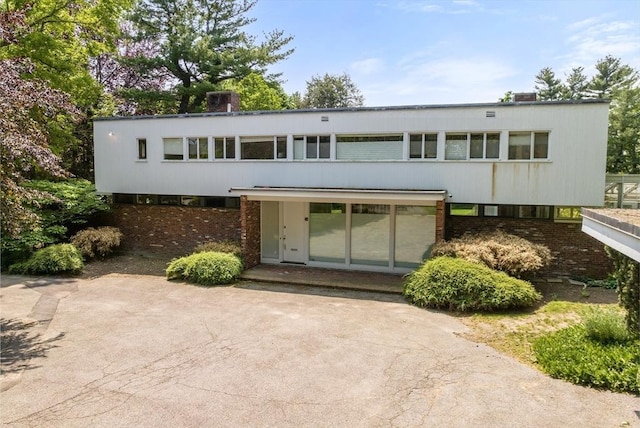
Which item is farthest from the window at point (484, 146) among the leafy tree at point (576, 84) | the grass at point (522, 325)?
the leafy tree at point (576, 84)

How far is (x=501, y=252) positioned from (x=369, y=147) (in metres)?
5.05

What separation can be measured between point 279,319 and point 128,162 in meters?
10.1

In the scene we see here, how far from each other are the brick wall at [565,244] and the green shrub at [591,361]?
5107 millimetres

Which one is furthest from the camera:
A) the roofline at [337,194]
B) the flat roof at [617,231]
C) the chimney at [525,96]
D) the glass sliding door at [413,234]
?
the chimney at [525,96]

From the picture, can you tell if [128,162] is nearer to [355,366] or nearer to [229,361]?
[229,361]

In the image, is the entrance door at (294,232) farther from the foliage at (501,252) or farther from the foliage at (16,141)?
the foliage at (16,141)

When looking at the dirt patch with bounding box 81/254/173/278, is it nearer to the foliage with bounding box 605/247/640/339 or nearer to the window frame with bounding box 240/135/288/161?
the window frame with bounding box 240/135/288/161

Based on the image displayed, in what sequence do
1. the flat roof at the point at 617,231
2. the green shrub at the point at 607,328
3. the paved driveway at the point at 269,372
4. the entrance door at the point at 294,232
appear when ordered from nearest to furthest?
1. the flat roof at the point at 617,231
2. the paved driveway at the point at 269,372
3. the green shrub at the point at 607,328
4. the entrance door at the point at 294,232

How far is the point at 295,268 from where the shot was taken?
1375 centimetres

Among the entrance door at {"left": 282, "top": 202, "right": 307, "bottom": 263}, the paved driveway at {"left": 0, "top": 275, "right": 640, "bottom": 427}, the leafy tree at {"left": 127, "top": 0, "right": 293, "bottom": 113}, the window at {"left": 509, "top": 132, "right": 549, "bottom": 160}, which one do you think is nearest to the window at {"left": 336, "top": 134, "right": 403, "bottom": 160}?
the entrance door at {"left": 282, "top": 202, "right": 307, "bottom": 263}

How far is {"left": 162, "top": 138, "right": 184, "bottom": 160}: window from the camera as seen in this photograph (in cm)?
1505

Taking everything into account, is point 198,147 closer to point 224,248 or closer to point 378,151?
point 224,248

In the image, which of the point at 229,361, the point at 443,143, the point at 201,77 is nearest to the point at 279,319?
the point at 229,361

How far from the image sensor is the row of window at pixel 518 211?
11.9 meters
